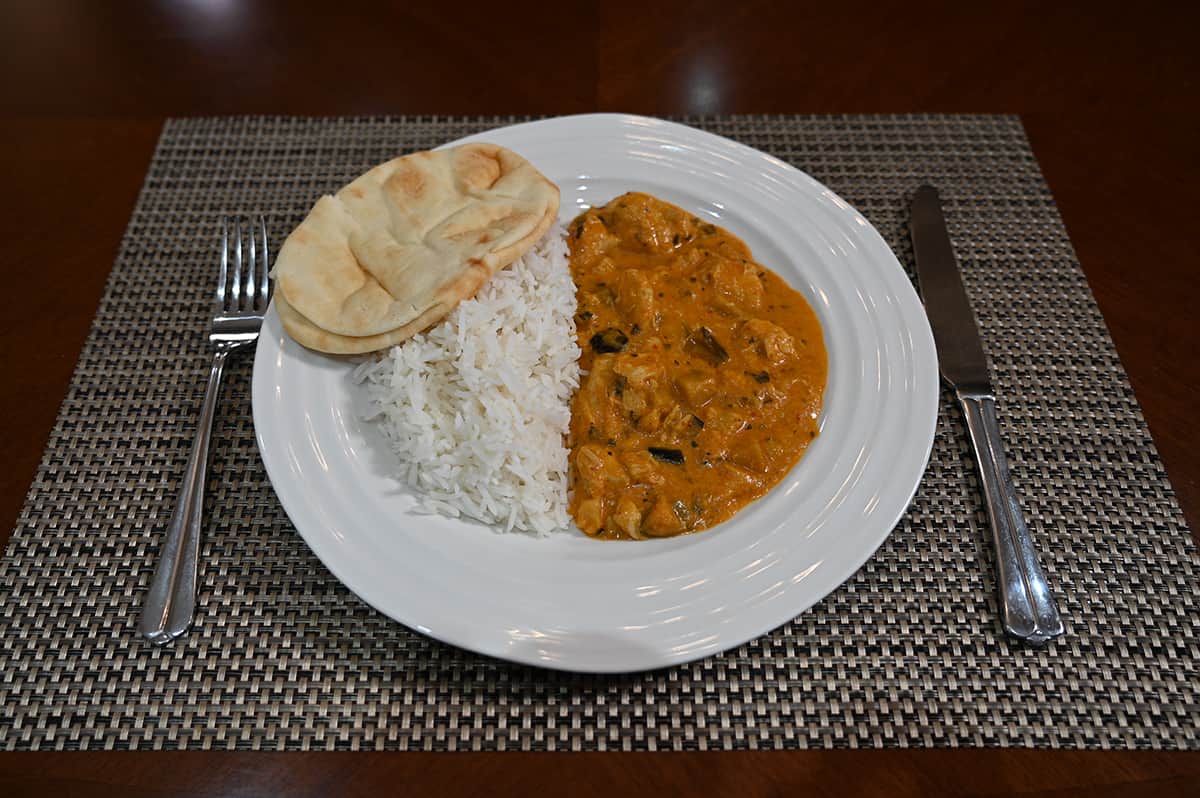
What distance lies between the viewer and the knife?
2.29 meters

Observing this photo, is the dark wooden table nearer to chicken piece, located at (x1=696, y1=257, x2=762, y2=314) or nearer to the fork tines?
the fork tines

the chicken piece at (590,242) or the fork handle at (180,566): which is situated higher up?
the chicken piece at (590,242)

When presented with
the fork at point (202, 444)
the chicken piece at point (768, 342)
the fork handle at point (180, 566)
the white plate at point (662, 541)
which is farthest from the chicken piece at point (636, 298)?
the fork handle at point (180, 566)

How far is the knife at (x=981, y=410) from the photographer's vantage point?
90.1 inches

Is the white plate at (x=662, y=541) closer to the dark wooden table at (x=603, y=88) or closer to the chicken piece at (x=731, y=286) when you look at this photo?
the chicken piece at (x=731, y=286)

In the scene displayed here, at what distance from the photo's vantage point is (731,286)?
279 centimetres

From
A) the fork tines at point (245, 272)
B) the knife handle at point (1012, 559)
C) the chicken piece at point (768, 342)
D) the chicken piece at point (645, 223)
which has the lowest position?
the knife handle at point (1012, 559)

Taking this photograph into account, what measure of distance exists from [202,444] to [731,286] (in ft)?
5.39

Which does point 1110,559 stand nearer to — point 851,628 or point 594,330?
point 851,628

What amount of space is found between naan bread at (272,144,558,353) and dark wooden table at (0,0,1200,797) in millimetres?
895

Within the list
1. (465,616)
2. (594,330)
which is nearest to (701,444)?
(594,330)

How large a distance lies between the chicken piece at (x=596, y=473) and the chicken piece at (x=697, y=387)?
0.30 metres

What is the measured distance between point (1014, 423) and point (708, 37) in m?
2.27

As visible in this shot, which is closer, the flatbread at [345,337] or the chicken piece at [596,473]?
the chicken piece at [596,473]
